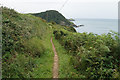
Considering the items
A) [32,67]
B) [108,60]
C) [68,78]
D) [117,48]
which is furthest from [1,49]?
[117,48]

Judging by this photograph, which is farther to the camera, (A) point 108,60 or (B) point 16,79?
(A) point 108,60

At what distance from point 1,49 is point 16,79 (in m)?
2.84

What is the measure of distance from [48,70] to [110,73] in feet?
14.2

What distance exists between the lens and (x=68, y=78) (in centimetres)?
680

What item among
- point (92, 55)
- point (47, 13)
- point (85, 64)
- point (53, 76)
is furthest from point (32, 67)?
point (47, 13)

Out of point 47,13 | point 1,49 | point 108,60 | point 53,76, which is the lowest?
point 53,76

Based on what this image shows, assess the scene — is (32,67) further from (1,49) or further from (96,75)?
(96,75)

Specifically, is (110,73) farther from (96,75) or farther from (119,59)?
(119,59)

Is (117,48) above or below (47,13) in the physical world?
below

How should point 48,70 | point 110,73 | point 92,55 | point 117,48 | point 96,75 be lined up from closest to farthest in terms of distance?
point 110,73 < point 96,75 < point 117,48 < point 92,55 < point 48,70

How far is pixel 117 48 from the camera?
655cm

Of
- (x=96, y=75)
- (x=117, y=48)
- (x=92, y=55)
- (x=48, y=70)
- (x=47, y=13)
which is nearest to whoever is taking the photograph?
(x=96, y=75)

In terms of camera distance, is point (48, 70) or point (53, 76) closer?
point (53, 76)

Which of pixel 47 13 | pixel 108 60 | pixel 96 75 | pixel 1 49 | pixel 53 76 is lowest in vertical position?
pixel 53 76
